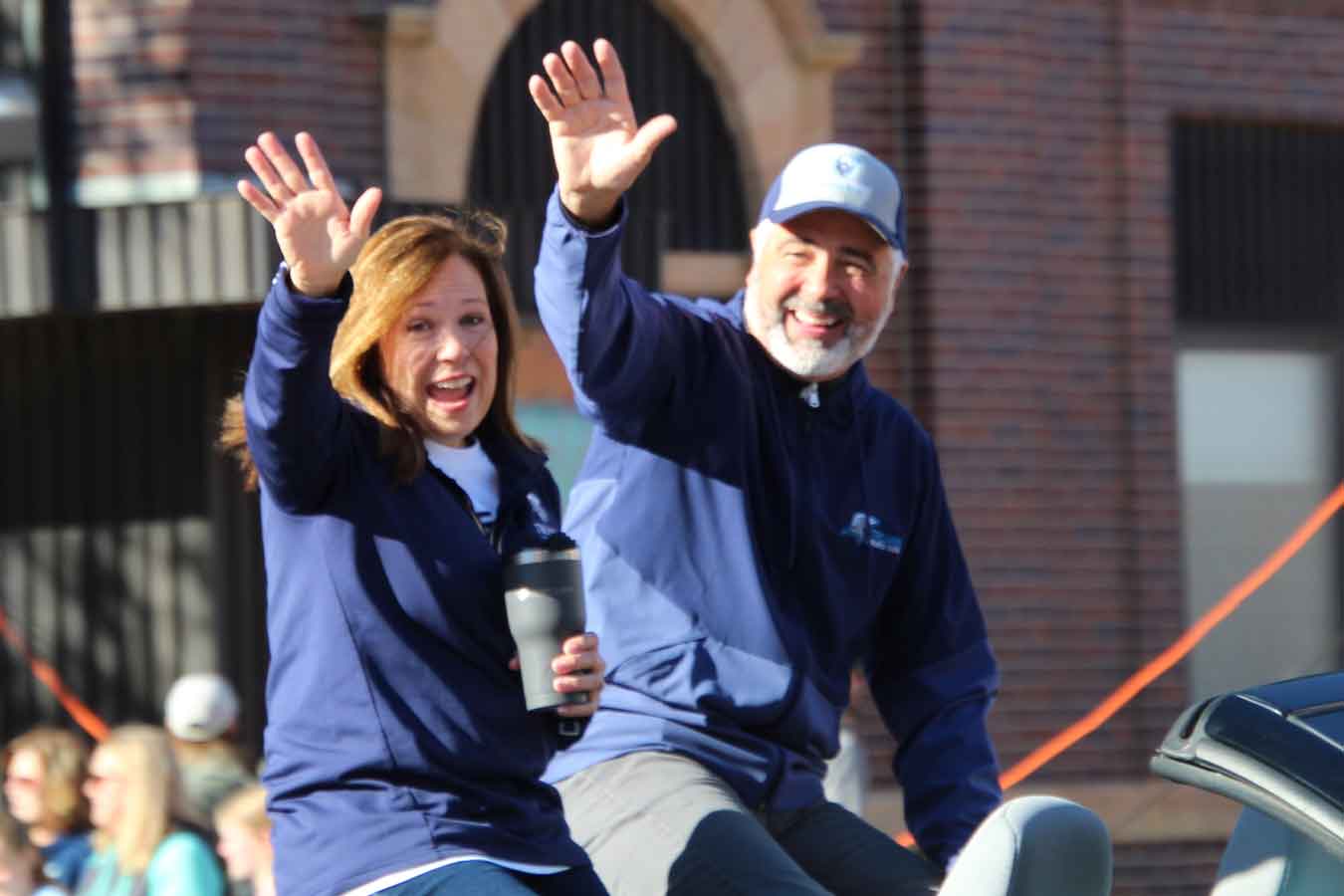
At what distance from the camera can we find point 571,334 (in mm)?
3826

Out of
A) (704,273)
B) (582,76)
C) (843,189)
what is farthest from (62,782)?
(704,273)

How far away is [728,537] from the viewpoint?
395 centimetres

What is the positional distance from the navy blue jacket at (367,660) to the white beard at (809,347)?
2.47 feet

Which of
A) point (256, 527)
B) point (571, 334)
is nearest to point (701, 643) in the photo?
point (571, 334)

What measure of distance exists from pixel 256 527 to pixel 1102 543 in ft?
13.5

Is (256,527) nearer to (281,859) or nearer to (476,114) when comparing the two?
(476,114)

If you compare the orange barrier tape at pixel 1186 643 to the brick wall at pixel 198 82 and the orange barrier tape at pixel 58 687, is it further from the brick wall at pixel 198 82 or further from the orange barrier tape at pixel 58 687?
the brick wall at pixel 198 82

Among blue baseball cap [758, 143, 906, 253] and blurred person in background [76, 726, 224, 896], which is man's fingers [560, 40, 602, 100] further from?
blurred person in background [76, 726, 224, 896]

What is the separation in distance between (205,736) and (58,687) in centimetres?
243

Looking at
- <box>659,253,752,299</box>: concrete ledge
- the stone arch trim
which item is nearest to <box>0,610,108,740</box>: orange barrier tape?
the stone arch trim

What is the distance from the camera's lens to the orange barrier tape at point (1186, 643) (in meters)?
11.8

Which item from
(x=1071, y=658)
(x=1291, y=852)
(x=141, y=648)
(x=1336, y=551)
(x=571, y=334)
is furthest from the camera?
(x=1336, y=551)

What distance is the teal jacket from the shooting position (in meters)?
6.49

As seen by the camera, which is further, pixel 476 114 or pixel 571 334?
pixel 476 114
